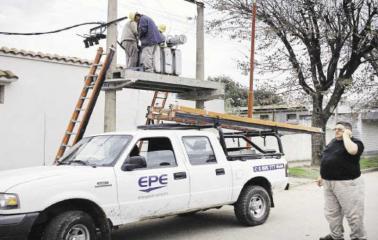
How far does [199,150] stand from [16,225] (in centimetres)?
323

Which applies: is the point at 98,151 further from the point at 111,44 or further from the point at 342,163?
the point at 111,44

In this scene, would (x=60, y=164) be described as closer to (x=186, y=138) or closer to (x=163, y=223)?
(x=186, y=138)

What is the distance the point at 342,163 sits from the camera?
20.6 feet

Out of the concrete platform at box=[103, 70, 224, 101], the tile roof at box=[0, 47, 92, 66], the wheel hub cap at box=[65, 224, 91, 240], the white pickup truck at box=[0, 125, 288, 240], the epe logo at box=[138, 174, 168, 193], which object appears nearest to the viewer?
the white pickup truck at box=[0, 125, 288, 240]

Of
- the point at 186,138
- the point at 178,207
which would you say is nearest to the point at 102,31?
the point at 186,138

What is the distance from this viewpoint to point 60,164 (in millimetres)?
6797

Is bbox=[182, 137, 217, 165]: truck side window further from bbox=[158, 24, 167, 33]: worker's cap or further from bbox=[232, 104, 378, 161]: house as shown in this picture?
bbox=[232, 104, 378, 161]: house

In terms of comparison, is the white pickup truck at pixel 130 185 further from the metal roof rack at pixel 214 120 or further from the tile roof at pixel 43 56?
the tile roof at pixel 43 56

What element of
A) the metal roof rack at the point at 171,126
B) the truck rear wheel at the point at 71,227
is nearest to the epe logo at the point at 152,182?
the truck rear wheel at the point at 71,227

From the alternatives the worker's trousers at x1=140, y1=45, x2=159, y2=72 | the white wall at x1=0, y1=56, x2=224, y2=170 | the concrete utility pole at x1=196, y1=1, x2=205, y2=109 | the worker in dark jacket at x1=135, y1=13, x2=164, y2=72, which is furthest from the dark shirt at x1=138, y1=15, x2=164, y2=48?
the white wall at x1=0, y1=56, x2=224, y2=170

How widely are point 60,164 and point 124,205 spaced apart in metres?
1.26

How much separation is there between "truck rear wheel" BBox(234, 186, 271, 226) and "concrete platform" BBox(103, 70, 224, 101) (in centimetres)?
335

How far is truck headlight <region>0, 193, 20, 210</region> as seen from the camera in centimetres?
525

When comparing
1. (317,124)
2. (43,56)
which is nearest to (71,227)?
(43,56)
